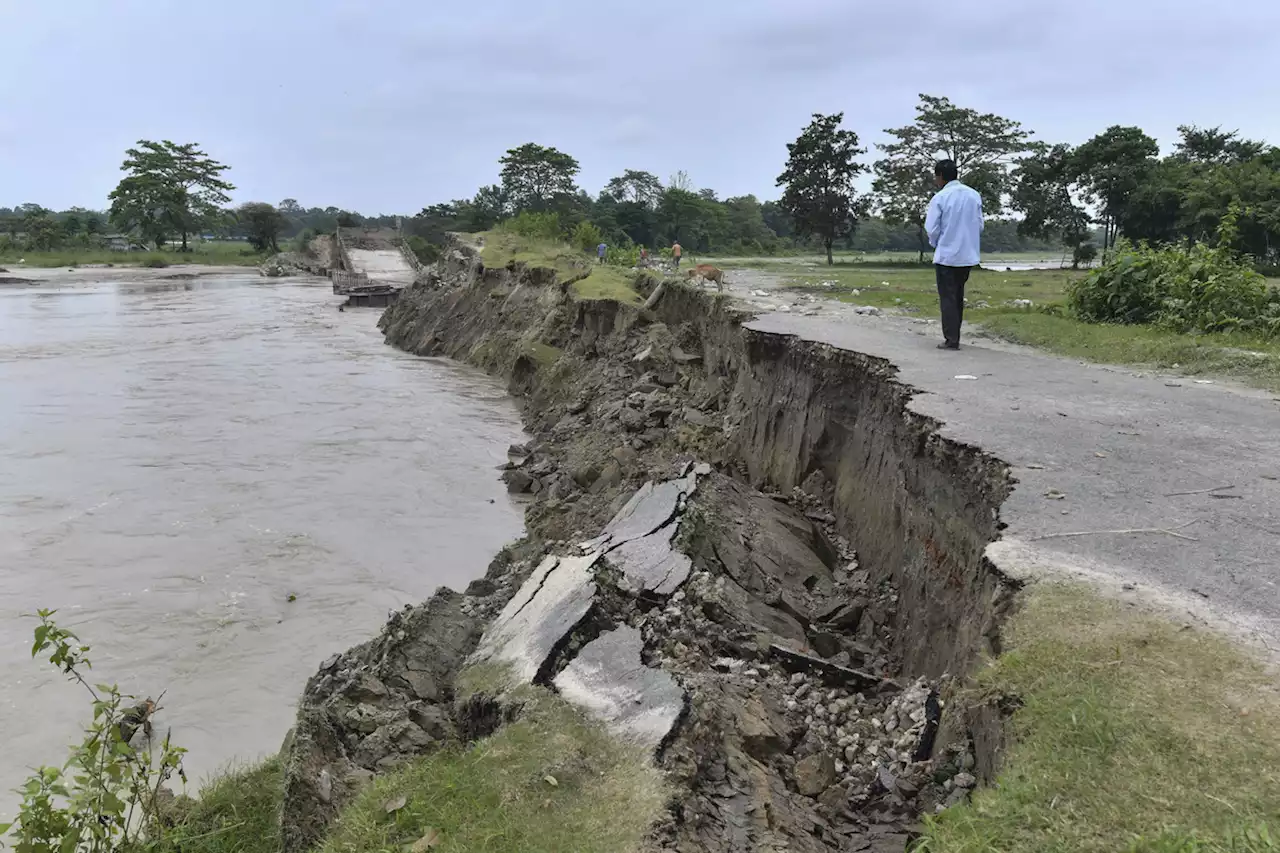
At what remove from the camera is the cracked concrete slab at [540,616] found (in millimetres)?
4520

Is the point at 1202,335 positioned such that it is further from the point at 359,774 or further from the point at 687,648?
the point at 359,774

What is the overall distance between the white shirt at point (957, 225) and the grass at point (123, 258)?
7260 cm

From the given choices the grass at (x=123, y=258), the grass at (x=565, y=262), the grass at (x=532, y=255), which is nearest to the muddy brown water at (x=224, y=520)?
the grass at (x=565, y=262)

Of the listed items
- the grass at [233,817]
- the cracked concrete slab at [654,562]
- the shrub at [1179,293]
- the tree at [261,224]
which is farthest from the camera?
the tree at [261,224]

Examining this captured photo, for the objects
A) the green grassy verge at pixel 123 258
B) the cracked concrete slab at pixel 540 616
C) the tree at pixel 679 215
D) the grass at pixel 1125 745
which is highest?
the tree at pixel 679 215

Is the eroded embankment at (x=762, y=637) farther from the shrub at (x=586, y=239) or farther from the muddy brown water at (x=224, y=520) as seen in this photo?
the shrub at (x=586, y=239)

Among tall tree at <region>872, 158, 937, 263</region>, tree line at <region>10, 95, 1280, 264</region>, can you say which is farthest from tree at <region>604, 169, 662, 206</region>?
tall tree at <region>872, 158, 937, 263</region>

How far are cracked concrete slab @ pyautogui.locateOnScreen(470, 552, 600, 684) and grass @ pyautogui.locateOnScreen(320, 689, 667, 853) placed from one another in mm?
726

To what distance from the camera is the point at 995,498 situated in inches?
175

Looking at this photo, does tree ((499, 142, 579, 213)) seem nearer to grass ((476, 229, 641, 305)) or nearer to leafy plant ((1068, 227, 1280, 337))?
grass ((476, 229, 641, 305))

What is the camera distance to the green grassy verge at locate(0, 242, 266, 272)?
2594 inches

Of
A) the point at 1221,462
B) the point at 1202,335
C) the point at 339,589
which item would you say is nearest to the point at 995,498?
the point at 1221,462

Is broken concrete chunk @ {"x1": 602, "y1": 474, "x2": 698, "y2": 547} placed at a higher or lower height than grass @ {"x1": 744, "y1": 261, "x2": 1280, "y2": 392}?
lower

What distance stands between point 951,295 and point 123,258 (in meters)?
75.5
